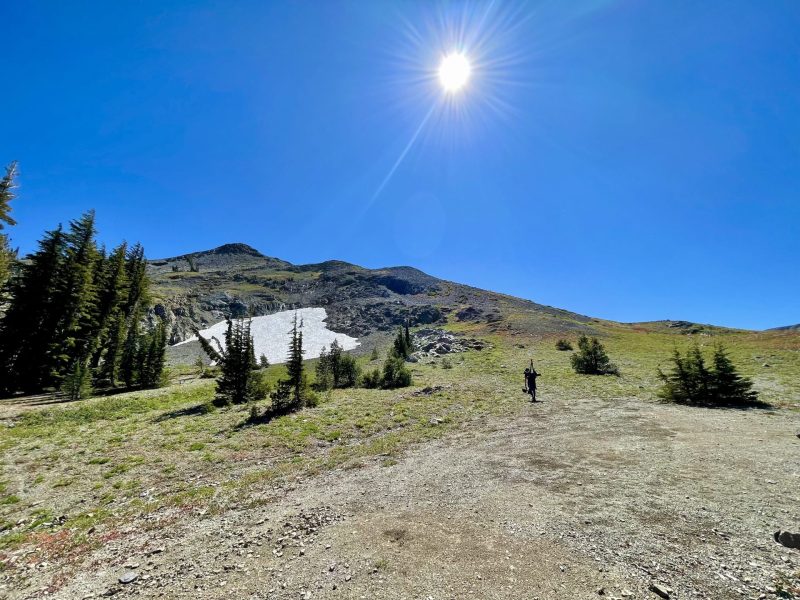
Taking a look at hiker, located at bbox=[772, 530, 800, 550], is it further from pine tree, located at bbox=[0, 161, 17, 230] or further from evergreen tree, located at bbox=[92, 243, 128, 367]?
evergreen tree, located at bbox=[92, 243, 128, 367]

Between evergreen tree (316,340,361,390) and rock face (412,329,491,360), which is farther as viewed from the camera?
rock face (412,329,491,360)

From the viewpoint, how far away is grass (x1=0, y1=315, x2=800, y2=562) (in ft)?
34.6

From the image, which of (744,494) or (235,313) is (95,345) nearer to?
(744,494)

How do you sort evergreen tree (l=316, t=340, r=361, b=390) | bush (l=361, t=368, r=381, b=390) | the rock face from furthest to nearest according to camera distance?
the rock face
evergreen tree (l=316, t=340, r=361, b=390)
bush (l=361, t=368, r=381, b=390)

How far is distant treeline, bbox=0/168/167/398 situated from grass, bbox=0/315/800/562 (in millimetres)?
5928

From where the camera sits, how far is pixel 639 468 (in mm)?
10930

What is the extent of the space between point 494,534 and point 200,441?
51.2 feet

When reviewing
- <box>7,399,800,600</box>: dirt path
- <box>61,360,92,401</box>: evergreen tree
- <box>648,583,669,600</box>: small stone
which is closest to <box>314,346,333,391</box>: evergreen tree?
<box>61,360,92,401</box>: evergreen tree

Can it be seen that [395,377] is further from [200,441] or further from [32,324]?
[32,324]

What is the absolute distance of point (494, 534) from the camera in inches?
298

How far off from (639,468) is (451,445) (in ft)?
24.0

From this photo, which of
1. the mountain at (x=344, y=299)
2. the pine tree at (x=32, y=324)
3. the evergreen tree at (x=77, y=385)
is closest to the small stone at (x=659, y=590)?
the evergreen tree at (x=77, y=385)

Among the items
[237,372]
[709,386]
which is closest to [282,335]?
[237,372]

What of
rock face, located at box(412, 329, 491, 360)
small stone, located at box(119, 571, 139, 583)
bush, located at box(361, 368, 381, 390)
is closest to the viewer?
small stone, located at box(119, 571, 139, 583)
